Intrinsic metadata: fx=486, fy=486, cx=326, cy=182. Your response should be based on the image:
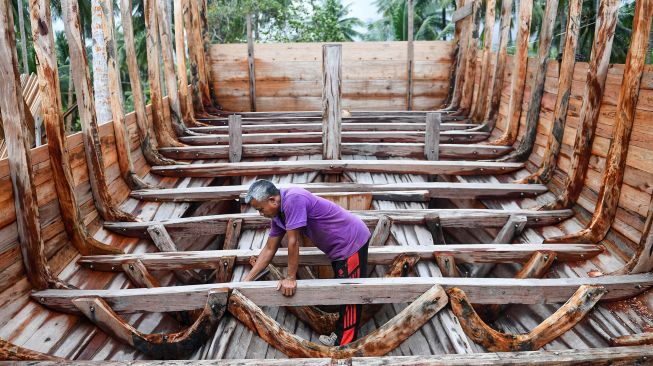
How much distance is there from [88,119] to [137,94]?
1587 mm

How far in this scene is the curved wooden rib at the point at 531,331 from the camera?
2.92 meters

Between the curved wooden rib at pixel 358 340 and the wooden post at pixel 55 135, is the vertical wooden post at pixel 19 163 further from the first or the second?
the curved wooden rib at pixel 358 340

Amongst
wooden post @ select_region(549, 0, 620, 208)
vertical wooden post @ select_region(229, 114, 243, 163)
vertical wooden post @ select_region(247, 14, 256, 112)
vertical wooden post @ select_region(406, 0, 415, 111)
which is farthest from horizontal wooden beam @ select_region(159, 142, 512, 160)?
vertical wooden post @ select_region(406, 0, 415, 111)

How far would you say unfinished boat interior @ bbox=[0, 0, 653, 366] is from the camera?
3021 millimetres

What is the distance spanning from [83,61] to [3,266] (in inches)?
76.8

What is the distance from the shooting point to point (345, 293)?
3.17 metres

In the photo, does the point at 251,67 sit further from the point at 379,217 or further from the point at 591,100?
the point at 591,100

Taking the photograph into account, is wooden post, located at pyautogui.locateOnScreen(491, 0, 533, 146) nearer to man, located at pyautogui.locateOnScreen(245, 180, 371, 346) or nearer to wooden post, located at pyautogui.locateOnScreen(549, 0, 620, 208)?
wooden post, located at pyautogui.locateOnScreen(549, 0, 620, 208)

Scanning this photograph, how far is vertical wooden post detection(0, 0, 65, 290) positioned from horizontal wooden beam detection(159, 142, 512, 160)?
3.11m

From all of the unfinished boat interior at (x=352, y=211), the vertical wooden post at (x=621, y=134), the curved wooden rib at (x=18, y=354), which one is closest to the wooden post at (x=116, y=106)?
the unfinished boat interior at (x=352, y=211)

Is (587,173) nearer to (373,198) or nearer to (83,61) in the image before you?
(373,198)

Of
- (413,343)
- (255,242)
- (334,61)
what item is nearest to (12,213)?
(255,242)

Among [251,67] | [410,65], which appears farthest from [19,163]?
[410,65]

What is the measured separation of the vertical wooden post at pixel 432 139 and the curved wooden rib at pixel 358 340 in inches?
Result: 132
